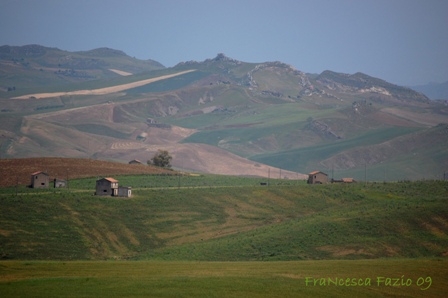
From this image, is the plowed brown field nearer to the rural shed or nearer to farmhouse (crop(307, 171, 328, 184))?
the rural shed

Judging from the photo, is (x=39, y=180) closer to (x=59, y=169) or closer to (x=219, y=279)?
(x=59, y=169)

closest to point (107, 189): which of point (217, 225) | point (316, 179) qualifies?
point (217, 225)

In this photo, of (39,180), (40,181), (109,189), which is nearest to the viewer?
(109,189)

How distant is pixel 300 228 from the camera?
3211 inches

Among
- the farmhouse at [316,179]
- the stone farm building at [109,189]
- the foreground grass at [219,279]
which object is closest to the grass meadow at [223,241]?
the foreground grass at [219,279]

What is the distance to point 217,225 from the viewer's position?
87.2 m

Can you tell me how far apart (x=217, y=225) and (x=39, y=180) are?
2606 cm

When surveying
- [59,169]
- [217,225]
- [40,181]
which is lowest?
[217,225]

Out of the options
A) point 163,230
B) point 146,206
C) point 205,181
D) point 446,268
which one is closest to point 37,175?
point 146,206

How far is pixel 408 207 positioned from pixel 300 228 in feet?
57.1

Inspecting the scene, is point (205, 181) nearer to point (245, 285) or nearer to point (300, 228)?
point (300, 228)

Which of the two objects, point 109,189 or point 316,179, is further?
Result: point 316,179

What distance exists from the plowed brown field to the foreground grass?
51.9 meters

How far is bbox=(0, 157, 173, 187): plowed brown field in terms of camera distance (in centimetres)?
10706
